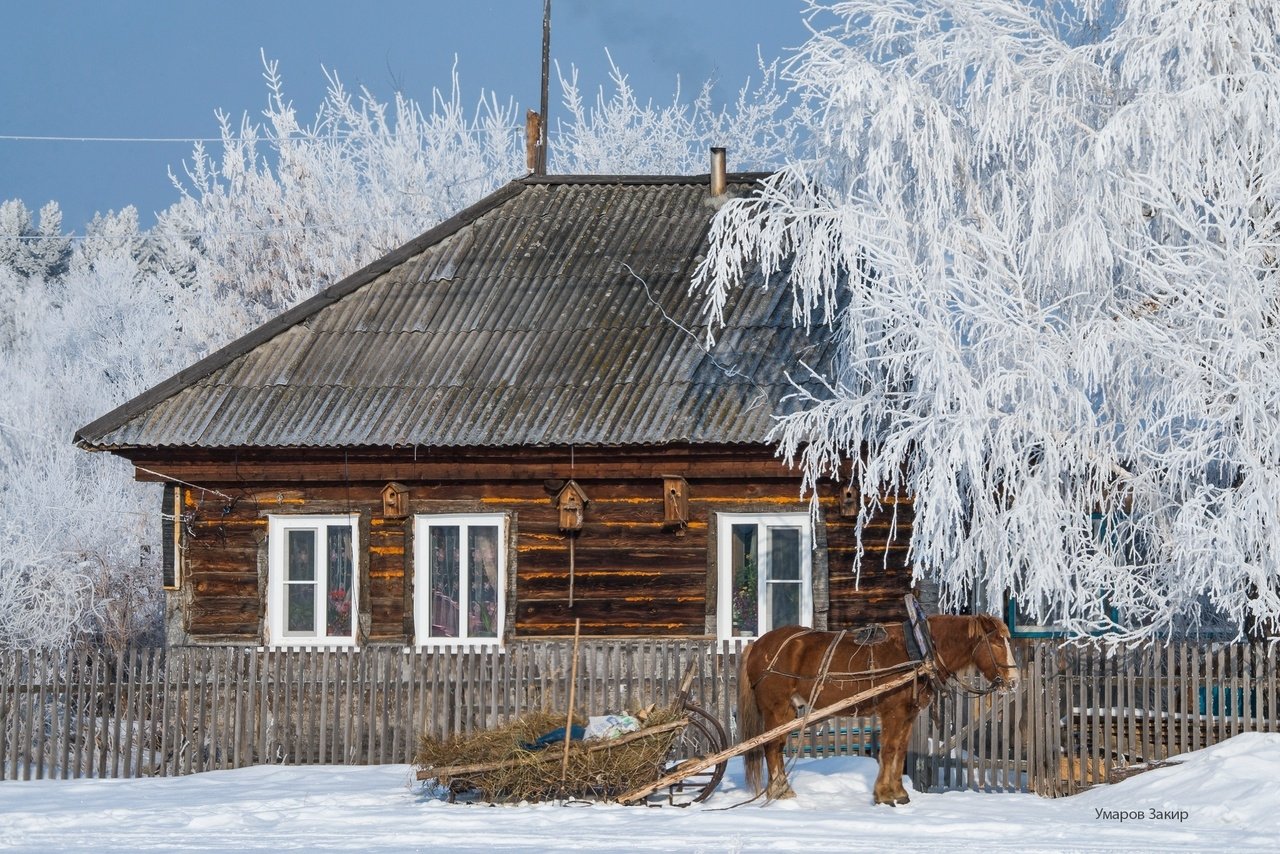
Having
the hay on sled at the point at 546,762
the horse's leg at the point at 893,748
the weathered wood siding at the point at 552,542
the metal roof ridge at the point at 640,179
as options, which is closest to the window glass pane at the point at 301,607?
the weathered wood siding at the point at 552,542

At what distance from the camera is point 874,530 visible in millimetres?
15789

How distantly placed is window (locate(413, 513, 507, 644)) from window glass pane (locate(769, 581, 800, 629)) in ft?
9.47

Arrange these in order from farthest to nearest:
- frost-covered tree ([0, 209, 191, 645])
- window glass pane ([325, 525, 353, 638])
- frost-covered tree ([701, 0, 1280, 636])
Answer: frost-covered tree ([0, 209, 191, 645]) → window glass pane ([325, 525, 353, 638]) → frost-covered tree ([701, 0, 1280, 636])

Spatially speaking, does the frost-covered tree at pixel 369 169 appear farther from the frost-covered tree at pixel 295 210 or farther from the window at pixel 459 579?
the window at pixel 459 579

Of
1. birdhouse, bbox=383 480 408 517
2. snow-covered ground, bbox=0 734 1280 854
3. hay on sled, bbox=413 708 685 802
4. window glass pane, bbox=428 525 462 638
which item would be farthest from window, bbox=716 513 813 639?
hay on sled, bbox=413 708 685 802

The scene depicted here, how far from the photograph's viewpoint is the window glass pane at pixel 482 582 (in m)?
16.7

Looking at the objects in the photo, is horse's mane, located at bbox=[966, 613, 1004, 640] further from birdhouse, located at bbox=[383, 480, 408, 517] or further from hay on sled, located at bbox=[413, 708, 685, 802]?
birdhouse, located at bbox=[383, 480, 408, 517]

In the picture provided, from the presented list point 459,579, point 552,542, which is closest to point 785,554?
point 552,542

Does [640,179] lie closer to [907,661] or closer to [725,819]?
[907,661]

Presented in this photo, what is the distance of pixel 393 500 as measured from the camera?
53.6 feet

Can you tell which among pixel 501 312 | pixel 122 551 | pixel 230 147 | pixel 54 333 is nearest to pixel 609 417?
pixel 501 312

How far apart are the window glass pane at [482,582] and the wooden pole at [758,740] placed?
5520mm

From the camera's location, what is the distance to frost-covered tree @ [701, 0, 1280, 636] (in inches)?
489

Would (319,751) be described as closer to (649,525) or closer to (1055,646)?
(649,525)
